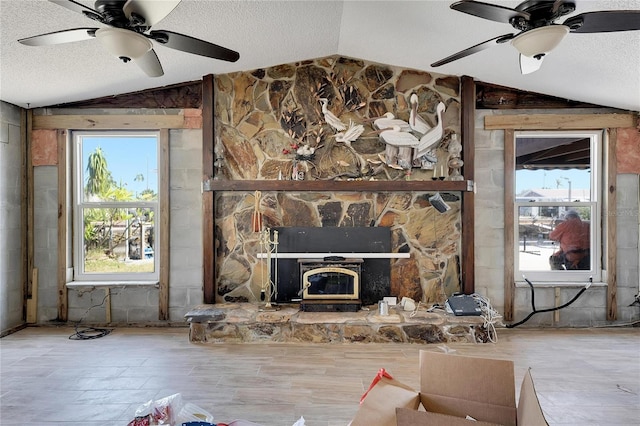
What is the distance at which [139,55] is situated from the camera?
2.30 meters

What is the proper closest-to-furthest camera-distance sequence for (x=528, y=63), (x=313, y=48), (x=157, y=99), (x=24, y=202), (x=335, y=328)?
(x=528, y=63) < (x=335, y=328) < (x=313, y=48) < (x=24, y=202) < (x=157, y=99)

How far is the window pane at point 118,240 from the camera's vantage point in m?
4.71

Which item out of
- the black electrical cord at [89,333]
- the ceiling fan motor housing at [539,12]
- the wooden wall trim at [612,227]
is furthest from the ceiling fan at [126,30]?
the wooden wall trim at [612,227]

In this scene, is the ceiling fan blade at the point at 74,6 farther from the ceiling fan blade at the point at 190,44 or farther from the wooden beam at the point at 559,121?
the wooden beam at the point at 559,121

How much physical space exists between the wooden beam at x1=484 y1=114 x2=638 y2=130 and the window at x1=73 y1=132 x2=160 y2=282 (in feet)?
13.6

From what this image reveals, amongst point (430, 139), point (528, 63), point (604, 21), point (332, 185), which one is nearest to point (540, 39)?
point (604, 21)

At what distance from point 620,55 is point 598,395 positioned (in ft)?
9.24

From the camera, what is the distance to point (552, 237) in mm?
4695

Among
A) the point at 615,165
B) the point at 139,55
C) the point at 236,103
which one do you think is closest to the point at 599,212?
the point at 615,165

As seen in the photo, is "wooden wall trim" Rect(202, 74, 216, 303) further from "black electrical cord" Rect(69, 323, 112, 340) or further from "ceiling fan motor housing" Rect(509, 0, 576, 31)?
"ceiling fan motor housing" Rect(509, 0, 576, 31)

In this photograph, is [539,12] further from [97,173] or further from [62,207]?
[62,207]

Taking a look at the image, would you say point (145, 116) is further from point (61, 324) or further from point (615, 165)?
point (615, 165)

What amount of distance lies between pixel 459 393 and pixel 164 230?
3995 millimetres

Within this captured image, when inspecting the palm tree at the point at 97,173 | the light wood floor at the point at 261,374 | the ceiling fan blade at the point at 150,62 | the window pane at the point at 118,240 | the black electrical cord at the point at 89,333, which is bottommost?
the light wood floor at the point at 261,374
